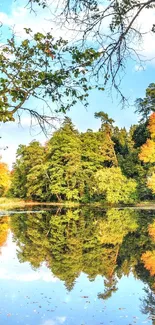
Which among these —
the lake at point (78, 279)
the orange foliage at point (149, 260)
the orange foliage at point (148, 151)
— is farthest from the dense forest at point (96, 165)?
the orange foliage at point (149, 260)

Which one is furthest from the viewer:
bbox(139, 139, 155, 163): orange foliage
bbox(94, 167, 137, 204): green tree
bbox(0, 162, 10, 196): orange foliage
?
bbox(0, 162, 10, 196): orange foliage

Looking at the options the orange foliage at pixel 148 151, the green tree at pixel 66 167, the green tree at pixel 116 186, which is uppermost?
the green tree at pixel 66 167

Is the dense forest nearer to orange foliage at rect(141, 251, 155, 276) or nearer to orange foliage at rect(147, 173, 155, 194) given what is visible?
orange foliage at rect(147, 173, 155, 194)

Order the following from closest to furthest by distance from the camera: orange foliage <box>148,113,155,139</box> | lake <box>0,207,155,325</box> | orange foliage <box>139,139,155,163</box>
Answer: lake <box>0,207,155,325</box> < orange foliage <box>148,113,155,139</box> < orange foliage <box>139,139,155,163</box>

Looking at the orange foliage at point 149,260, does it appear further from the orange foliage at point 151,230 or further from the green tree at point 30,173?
the green tree at point 30,173

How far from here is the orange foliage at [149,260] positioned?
32.9ft

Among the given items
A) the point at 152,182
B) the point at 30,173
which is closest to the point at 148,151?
the point at 152,182

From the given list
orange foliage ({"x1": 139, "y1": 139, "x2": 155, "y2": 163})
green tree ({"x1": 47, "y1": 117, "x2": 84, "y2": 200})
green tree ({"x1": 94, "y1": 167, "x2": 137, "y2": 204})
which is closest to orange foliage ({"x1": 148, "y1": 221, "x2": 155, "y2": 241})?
orange foliage ({"x1": 139, "y1": 139, "x2": 155, "y2": 163})

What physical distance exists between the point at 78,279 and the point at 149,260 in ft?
8.48

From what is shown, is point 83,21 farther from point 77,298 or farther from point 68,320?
point 77,298

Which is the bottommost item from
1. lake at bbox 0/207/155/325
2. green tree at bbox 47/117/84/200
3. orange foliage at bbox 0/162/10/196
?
lake at bbox 0/207/155/325

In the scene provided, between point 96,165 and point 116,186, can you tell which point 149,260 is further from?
point 96,165

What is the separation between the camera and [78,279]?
929 centimetres

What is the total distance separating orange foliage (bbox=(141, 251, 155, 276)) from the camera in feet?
32.9
